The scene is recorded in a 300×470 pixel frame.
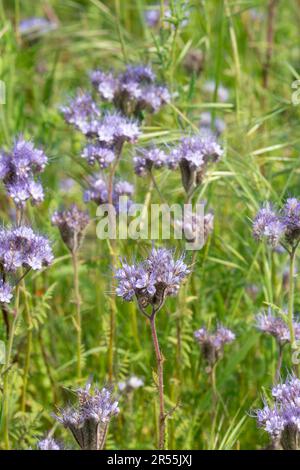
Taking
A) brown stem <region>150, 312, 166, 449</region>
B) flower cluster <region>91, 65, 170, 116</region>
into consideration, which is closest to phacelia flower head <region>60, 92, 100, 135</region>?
flower cluster <region>91, 65, 170, 116</region>

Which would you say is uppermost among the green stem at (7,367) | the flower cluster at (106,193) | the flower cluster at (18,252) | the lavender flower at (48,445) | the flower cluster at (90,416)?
the flower cluster at (106,193)

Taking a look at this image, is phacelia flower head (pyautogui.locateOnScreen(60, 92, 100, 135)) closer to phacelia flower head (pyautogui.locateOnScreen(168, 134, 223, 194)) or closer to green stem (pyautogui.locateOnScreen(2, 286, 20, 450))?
phacelia flower head (pyautogui.locateOnScreen(168, 134, 223, 194))

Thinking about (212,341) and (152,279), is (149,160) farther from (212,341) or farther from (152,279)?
(152,279)

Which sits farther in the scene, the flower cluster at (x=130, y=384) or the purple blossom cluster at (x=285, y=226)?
the flower cluster at (x=130, y=384)

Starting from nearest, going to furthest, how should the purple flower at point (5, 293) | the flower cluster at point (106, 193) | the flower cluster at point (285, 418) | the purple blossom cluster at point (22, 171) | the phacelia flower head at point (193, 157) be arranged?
the flower cluster at point (285, 418) → the purple flower at point (5, 293) → the purple blossom cluster at point (22, 171) → the phacelia flower head at point (193, 157) → the flower cluster at point (106, 193)

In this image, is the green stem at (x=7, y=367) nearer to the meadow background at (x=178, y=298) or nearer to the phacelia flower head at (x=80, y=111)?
the meadow background at (x=178, y=298)

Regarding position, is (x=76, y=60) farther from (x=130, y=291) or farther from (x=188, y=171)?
(x=130, y=291)

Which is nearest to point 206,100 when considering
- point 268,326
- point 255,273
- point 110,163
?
point 255,273

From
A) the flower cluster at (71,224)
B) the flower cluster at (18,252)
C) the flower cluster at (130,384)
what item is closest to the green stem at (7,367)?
the flower cluster at (18,252)
